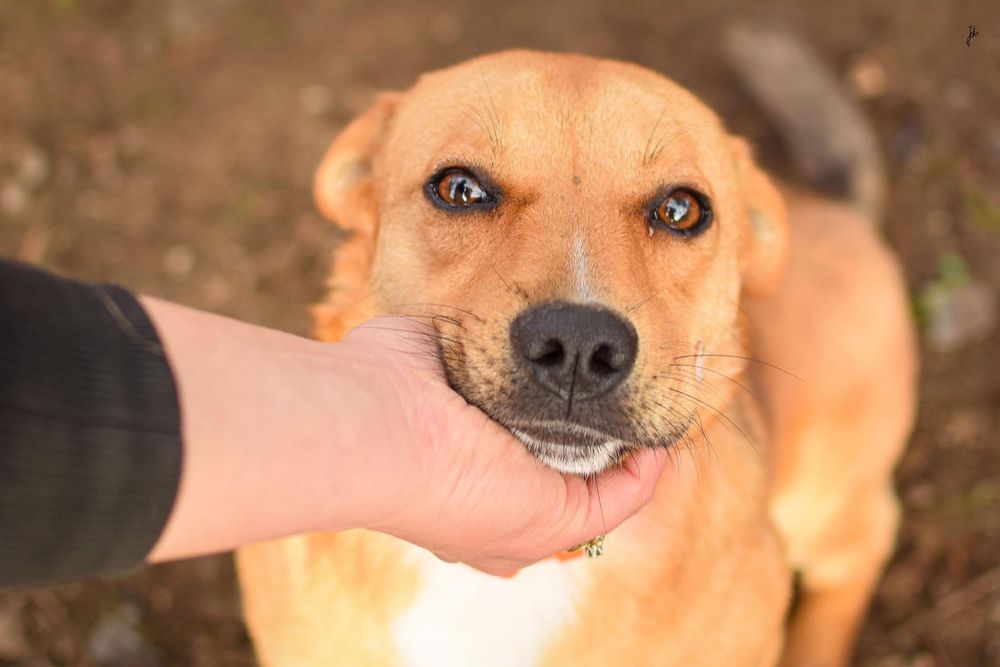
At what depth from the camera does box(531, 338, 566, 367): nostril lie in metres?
2.09

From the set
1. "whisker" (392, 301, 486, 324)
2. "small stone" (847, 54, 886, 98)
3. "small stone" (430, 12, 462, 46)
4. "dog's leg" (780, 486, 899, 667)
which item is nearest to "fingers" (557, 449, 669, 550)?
"whisker" (392, 301, 486, 324)

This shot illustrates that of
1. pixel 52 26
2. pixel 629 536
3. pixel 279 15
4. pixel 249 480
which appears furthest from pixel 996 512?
pixel 52 26

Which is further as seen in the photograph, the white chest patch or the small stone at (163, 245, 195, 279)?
the small stone at (163, 245, 195, 279)

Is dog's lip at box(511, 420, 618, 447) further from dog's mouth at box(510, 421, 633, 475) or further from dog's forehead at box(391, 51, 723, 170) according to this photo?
dog's forehead at box(391, 51, 723, 170)

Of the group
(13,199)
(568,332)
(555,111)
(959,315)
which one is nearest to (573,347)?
(568,332)

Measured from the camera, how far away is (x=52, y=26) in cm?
552

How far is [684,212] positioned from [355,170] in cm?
125

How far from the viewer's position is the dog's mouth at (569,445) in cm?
220

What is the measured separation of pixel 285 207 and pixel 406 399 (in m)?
3.55

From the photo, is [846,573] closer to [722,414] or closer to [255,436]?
[722,414]

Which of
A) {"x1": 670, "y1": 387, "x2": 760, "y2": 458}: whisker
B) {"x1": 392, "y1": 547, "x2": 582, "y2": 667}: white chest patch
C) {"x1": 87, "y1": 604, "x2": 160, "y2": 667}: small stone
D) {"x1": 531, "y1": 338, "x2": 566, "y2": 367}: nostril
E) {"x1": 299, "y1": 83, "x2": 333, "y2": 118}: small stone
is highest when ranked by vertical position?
{"x1": 299, "y1": 83, "x2": 333, "y2": 118}: small stone

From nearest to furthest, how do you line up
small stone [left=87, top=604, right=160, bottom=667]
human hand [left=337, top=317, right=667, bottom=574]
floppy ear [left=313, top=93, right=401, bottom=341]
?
human hand [left=337, top=317, right=667, bottom=574] → floppy ear [left=313, top=93, right=401, bottom=341] → small stone [left=87, top=604, right=160, bottom=667]

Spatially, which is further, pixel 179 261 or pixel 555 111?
pixel 179 261

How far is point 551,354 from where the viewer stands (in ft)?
6.92
